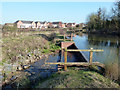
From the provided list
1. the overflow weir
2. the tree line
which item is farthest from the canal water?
the tree line

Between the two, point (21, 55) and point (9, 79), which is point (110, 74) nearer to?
point (9, 79)

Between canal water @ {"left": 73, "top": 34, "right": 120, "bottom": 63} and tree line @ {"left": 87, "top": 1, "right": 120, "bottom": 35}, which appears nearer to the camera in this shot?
canal water @ {"left": 73, "top": 34, "right": 120, "bottom": 63}

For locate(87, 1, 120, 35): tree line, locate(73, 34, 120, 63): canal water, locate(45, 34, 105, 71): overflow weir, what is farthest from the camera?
locate(87, 1, 120, 35): tree line

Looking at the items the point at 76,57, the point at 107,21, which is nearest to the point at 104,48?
the point at 76,57

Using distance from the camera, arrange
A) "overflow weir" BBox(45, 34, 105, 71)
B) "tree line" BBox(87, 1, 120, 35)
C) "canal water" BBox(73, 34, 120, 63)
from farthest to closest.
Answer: "tree line" BBox(87, 1, 120, 35), "canal water" BBox(73, 34, 120, 63), "overflow weir" BBox(45, 34, 105, 71)

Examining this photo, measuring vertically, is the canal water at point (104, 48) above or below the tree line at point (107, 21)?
below

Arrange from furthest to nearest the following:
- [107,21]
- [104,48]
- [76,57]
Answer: [107,21] < [104,48] < [76,57]

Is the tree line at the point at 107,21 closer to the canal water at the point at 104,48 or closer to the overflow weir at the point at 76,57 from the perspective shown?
the canal water at the point at 104,48

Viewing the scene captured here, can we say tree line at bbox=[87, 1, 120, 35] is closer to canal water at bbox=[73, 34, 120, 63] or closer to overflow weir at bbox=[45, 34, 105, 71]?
canal water at bbox=[73, 34, 120, 63]

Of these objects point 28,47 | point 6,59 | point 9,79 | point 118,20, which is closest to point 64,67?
point 9,79

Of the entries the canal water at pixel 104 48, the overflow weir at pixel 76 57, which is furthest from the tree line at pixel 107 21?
the overflow weir at pixel 76 57

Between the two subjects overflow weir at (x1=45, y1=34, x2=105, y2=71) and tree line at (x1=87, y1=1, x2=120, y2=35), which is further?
tree line at (x1=87, y1=1, x2=120, y2=35)

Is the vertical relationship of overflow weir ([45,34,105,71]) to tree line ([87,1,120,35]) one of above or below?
below

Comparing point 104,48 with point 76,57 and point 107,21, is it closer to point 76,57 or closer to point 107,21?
point 76,57
